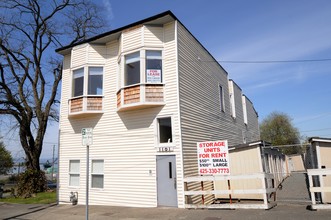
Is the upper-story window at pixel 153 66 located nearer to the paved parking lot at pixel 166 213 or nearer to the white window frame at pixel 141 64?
the white window frame at pixel 141 64

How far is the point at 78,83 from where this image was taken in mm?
16922

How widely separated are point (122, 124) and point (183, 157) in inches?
156

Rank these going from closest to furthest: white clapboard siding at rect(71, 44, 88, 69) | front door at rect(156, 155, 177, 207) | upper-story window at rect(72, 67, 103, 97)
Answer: front door at rect(156, 155, 177, 207)
upper-story window at rect(72, 67, 103, 97)
white clapboard siding at rect(71, 44, 88, 69)

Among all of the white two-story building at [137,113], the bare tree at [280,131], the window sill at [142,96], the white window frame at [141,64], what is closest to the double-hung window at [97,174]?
the white two-story building at [137,113]

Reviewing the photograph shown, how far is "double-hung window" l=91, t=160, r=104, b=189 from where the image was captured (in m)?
15.2

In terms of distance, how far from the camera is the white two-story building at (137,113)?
13.4 meters

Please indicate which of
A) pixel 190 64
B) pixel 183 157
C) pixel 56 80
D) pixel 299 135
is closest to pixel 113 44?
pixel 190 64

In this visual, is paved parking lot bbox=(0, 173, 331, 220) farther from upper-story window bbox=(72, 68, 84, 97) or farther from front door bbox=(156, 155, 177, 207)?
upper-story window bbox=(72, 68, 84, 97)

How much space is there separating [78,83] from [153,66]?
→ 542 centimetres

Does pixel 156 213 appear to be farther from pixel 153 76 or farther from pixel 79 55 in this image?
pixel 79 55

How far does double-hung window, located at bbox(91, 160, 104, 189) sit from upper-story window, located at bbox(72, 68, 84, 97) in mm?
4311

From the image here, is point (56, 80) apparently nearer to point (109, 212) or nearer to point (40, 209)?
point (40, 209)

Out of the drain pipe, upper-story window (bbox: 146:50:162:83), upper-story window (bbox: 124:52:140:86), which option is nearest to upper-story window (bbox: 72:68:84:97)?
upper-story window (bbox: 124:52:140:86)

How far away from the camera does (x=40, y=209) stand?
48.1 ft
